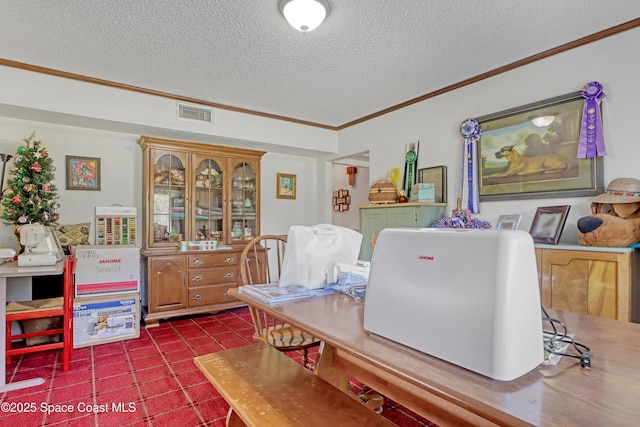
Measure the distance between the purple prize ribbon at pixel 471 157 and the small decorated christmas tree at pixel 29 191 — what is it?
3.77m

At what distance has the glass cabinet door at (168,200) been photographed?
3652mm

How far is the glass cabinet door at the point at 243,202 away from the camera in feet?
13.7

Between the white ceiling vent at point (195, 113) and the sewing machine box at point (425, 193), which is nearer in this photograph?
the sewing machine box at point (425, 193)

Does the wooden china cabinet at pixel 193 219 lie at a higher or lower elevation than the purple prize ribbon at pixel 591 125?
lower

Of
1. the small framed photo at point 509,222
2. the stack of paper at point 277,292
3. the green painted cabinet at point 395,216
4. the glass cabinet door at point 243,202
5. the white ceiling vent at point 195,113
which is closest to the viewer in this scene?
the stack of paper at point 277,292

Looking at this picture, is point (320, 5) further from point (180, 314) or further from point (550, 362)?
point (180, 314)

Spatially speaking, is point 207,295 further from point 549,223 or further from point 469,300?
point 469,300

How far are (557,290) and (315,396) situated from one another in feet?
5.78

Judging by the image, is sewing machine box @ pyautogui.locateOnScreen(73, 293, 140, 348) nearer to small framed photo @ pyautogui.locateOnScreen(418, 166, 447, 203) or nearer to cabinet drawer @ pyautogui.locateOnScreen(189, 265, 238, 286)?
cabinet drawer @ pyautogui.locateOnScreen(189, 265, 238, 286)

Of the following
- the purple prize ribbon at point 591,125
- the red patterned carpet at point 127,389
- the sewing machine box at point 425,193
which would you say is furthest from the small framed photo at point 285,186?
the purple prize ribbon at point 591,125

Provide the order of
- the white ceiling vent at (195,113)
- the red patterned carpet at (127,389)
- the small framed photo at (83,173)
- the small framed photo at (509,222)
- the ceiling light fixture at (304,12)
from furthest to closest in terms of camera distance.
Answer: the white ceiling vent at (195,113) < the small framed photo at (83,173) < the small framed photo at (509,222) < the ceiling light fixture at (304,12) < the red patterned carpet at (127,389)

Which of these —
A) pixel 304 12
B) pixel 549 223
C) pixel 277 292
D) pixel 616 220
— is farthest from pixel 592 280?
pixel 304 12

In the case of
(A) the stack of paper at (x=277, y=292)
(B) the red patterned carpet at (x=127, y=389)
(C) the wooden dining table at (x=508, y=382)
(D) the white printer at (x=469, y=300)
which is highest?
(D) the white printer at (x=469, y=300)

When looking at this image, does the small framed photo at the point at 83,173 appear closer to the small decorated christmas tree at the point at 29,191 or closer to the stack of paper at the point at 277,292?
the small decorated christmas tree at the point at 29,191
